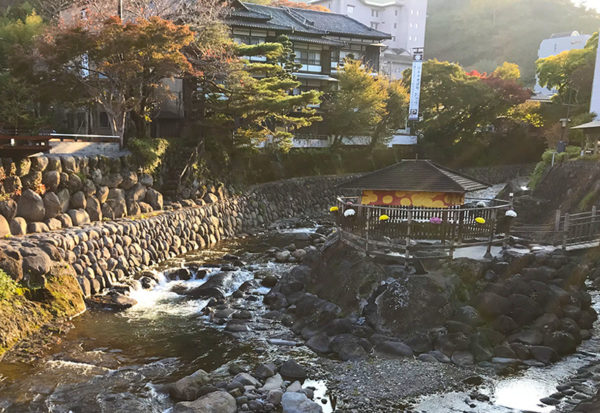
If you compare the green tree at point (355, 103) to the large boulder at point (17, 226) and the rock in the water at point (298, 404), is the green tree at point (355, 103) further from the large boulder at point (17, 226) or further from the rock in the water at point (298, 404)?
the rock in the water at point (298, 404)

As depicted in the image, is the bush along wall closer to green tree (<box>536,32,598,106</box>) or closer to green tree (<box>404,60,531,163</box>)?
green tree (<box>404,60,531,163</box>)

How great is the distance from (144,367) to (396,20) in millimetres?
76082

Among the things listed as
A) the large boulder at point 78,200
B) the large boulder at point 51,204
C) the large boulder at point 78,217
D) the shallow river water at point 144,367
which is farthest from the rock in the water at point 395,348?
the large boulder at point 78,200

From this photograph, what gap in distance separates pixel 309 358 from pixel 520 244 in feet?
29.2

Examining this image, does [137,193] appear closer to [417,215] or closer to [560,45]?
[417,215]

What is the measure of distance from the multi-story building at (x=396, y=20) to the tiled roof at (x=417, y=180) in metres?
59.6

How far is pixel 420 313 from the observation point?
12.8 m

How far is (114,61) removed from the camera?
20.7 m

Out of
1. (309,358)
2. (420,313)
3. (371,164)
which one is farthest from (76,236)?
(371,164)

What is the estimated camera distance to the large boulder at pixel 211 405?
360 inches

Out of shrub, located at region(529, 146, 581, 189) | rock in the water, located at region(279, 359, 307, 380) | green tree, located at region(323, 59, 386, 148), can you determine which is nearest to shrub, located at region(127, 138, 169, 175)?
rock in the water, located at region(279, 359, 307, 380)

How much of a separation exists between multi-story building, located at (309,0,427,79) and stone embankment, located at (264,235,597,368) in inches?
2443

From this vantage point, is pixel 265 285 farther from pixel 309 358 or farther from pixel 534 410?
pixel 534 410

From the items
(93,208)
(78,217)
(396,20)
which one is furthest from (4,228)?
(396,20)
